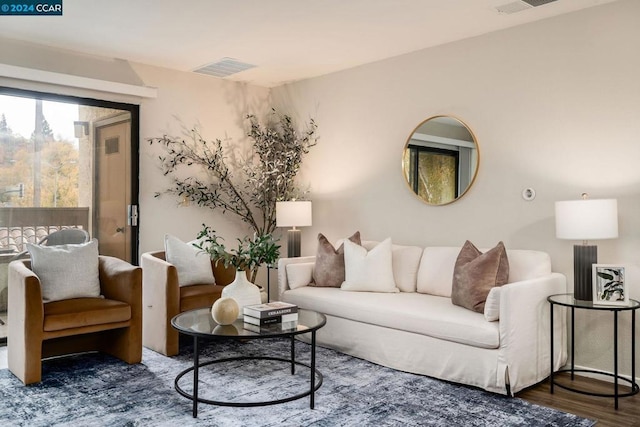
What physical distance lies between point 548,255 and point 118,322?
9.69ft

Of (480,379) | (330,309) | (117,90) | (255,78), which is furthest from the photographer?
(255,78)

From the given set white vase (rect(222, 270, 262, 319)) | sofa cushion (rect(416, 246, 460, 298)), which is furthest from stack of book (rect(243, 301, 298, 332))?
sofa cushion (rect(416, 246, 460, 298))

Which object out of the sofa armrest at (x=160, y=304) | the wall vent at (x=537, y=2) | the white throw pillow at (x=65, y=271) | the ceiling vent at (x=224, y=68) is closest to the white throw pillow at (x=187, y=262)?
the sofa armrest at (x=160, y=304)

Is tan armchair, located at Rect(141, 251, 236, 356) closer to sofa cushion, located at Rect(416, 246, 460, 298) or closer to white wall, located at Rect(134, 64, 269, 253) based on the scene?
white wall, located at Rect(134, 64, 269, 253)

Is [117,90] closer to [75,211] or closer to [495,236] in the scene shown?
[75,211]

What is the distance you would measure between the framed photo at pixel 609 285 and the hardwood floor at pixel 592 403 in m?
0.57

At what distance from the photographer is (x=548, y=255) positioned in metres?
3.85

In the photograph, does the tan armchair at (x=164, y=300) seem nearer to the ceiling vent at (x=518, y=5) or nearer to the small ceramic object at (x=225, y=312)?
the small ceramic object at (x=225, y=312)

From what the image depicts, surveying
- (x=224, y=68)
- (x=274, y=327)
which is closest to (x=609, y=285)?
(x=274, y=327)

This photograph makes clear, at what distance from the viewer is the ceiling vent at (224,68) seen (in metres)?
5.20

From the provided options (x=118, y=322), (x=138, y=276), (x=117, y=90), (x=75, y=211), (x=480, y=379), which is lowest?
(x=480, y=379)

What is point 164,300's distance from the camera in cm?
407

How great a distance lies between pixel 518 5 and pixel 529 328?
2.10 m

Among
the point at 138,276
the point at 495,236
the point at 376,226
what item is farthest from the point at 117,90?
the point at 495,236
